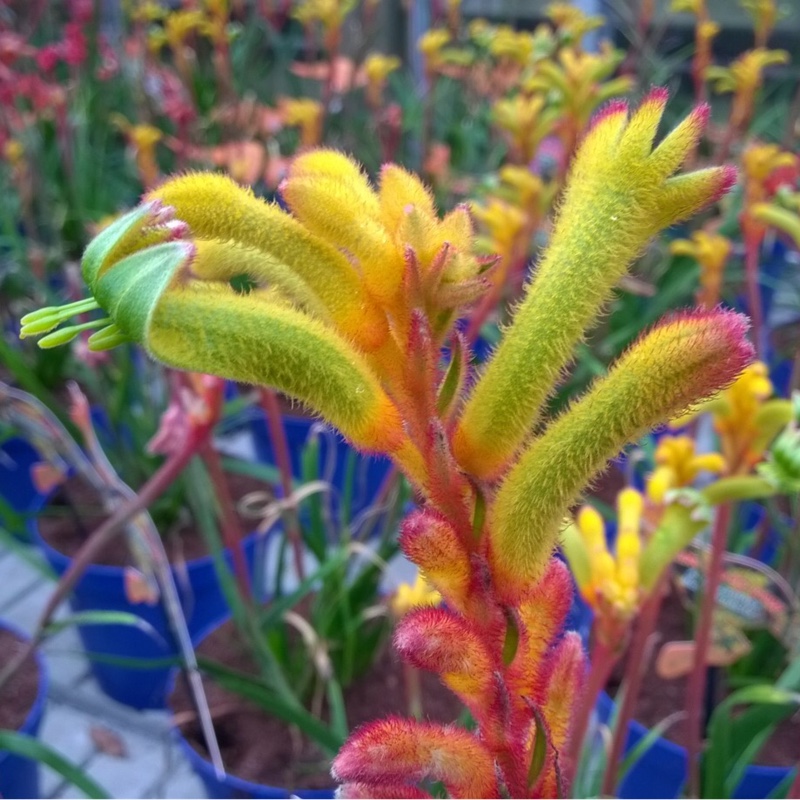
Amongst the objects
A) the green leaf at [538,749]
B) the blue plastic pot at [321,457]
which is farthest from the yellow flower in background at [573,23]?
the green leaf at [538,749]

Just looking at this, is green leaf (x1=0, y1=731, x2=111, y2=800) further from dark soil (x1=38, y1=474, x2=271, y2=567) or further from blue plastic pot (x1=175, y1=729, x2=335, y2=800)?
dark soil (x1=38, y1=474, x2=271, y2=567)

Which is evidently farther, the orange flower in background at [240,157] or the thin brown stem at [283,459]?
the orange flower in background at [240,157]

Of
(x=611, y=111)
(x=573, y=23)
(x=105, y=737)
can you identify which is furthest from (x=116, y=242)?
(x=573, y=23)

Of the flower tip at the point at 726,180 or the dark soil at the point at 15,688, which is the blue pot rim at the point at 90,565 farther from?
the flower tip at the point at 726,180

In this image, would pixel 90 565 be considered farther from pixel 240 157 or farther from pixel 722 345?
pixel 722 345

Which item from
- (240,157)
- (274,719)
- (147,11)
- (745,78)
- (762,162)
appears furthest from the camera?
(147,11)

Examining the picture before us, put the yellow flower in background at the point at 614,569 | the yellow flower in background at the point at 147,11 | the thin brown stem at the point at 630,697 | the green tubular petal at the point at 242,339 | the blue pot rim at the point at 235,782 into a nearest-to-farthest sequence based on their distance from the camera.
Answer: the green tubular petal at the point at 242,339 → the yellow flower in background at the point at 614,569 → the thin brown stem at the point at 630,697 → the blue pot rim at the point at 235,782 → the yellow flower in background at the point at 147,11
